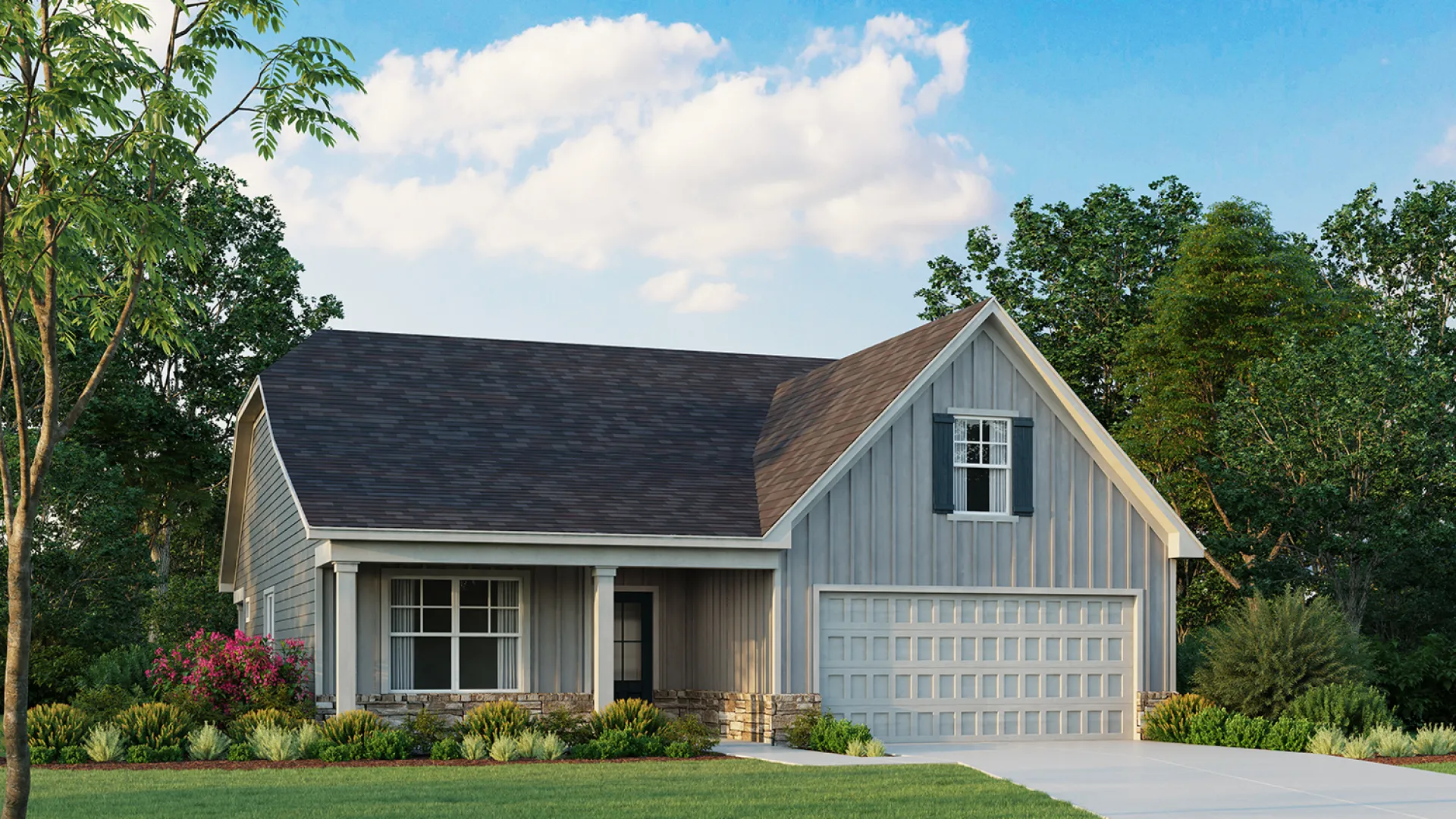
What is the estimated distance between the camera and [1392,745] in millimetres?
17781

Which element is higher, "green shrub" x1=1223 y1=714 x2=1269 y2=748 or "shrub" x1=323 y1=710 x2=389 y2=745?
"shrub" x1=323 y1=710 x2=389 y2=745

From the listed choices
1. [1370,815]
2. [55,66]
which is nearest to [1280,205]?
[1370,815]

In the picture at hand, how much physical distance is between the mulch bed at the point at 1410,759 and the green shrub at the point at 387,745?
428 inches

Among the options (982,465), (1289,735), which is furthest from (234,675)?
(1289,735)

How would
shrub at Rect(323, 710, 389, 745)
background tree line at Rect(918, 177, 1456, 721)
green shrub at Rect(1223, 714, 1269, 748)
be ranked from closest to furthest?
shrub at Rect(323, 710, 389, 745)
green shrub at Rect(1223, 714, 1269, 748)
background tree line at Rect(918, 177, 1456, 721)

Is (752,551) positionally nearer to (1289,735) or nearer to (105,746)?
(1289,735)

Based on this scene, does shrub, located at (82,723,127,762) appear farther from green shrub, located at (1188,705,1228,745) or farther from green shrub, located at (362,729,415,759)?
green shrub, located at (1188,705,1228,745)

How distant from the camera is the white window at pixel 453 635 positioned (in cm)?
2030

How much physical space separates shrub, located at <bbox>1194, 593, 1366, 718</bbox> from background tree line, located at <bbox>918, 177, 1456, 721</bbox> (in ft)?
10.9

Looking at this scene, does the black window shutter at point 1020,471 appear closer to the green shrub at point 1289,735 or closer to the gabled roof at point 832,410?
the gabled roof at point 832,410

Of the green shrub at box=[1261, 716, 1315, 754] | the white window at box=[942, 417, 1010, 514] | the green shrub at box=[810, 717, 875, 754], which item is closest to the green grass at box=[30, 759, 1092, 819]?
the green shrub at box=[810, 717, 875, 754]

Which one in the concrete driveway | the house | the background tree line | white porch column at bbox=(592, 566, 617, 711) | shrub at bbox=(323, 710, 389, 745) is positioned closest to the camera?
the concrete driveway

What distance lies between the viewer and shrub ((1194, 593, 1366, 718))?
20.3 metres

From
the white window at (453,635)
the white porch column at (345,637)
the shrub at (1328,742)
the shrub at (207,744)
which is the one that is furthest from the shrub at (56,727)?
the shrub at (1328,742)
